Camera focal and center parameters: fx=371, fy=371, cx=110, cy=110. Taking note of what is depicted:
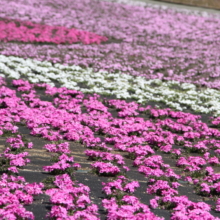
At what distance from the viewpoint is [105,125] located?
14.4 m

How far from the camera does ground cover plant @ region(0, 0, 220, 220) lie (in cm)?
898

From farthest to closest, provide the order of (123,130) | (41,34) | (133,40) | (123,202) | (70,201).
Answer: (133,40) < (41,34) < (123,130) < (123,202) < (70,201)

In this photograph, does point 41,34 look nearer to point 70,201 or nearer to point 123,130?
point 123,130

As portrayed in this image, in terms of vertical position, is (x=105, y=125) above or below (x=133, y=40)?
below

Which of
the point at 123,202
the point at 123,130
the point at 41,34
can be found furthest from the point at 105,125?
the point at 41,34

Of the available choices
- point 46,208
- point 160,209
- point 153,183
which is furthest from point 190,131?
→ point 46,208

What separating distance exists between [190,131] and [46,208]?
880 centimetres

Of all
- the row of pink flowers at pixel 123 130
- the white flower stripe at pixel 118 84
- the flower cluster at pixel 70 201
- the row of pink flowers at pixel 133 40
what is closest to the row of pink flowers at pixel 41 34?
the row of pink flowers at pixel 133 40

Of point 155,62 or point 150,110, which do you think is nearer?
point 150,110

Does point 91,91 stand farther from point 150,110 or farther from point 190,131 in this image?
point 190,131

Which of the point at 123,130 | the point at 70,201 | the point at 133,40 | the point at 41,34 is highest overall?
the point at 133,40

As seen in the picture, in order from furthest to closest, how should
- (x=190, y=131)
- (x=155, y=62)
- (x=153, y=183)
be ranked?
1. (x=155, y=62)
2. (x=190, y=131)
3. (x=153, y=183)

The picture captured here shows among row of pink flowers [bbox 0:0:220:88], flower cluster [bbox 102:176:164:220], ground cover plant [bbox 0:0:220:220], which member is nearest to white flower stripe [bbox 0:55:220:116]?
ground cover plant [bbox 0:0:220:220]

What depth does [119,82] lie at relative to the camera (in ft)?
72.7
